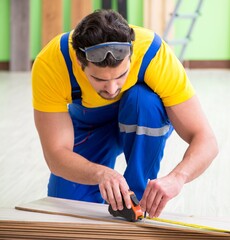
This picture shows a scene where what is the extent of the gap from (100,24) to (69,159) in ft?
1.68

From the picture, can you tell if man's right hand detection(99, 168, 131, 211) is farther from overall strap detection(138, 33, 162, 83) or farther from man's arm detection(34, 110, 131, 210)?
overall strap detection(138, 33, 162, 83)

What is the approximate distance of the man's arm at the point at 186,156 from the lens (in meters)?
2.31

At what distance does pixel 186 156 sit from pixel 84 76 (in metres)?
0.49

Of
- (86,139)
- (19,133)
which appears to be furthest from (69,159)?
(19,133)

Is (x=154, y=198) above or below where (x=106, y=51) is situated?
below

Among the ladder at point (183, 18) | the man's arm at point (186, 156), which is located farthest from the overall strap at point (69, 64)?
the ladder at point (183, 18)

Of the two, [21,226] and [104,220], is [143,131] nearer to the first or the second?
[104,220]

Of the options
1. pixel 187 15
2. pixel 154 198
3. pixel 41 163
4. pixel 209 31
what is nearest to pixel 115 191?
pixel 154 198

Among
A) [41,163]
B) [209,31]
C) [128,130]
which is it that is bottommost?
[209,31]

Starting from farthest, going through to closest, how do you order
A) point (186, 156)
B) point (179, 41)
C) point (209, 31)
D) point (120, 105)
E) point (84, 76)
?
point (209, 31) → point (179, 41) → point (120, 105) → point (84, 76) → point (186, 156)

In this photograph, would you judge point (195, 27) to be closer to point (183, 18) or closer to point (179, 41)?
point (183, 18)

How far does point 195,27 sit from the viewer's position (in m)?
9.52

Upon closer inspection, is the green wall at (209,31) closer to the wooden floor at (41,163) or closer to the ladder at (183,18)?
the ladder at (183,18)

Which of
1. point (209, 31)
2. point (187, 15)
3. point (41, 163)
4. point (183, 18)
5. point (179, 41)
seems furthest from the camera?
point (209, 31)
